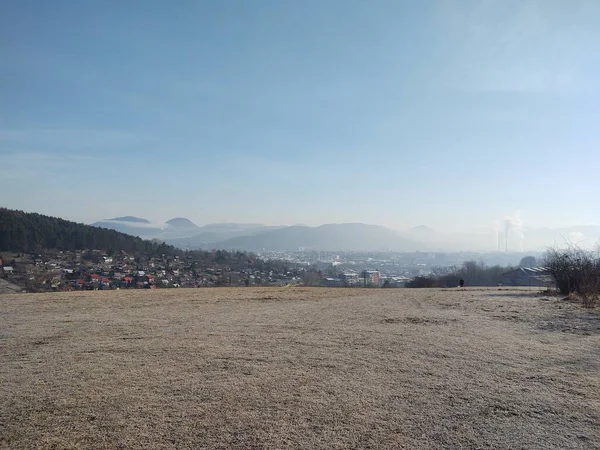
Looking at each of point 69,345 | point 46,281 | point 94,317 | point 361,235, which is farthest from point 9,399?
point 361,235

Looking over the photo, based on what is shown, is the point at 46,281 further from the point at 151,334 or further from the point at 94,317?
the point at 151,334

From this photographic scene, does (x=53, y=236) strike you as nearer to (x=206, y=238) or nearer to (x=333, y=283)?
(x=333, y=283)

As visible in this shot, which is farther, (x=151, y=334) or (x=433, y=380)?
(x=151, y=334)

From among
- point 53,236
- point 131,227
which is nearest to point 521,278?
point 53,236

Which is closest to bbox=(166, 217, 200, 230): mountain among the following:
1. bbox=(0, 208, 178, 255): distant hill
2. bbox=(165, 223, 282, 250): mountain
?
bbox=(165, 223, 282, 250): mountain

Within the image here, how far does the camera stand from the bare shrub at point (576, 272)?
1302 centimetres

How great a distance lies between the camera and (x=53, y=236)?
2738 centimetres

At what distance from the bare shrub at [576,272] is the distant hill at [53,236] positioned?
83.3 ft

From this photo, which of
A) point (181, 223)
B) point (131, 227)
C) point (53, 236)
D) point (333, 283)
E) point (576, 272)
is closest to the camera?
point (576, 272)

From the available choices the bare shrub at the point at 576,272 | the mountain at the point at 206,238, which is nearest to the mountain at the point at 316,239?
the mountain at the point at 206,238

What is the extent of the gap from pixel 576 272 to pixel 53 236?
28.2 meters

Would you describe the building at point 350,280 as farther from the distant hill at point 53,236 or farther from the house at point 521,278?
the distant hill at point 53,236

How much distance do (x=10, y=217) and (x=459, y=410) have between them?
97.1 ft

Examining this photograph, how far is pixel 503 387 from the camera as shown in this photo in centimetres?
489
